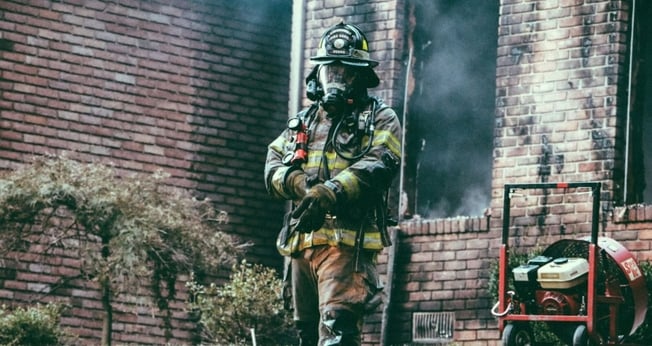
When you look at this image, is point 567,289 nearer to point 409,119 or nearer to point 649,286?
point 649,286

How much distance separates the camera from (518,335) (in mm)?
11125

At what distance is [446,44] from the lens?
14.9 meters

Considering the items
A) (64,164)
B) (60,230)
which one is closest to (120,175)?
(60,230)

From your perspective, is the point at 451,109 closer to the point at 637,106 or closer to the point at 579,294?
the point at 637,106

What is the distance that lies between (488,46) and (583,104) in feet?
7.68


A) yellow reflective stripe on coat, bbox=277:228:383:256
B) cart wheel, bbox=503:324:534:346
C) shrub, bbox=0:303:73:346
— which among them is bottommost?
shrub, bbox=0:303:73:346

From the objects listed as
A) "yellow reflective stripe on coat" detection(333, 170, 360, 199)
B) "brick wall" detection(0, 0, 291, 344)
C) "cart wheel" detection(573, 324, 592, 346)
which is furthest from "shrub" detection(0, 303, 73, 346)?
"yellow reflective stripe on coat" detection(333, 170, 360, 199)

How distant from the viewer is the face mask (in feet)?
27.8

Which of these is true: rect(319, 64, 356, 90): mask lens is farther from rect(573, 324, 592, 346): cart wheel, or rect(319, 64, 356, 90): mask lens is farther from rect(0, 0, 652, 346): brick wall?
rect(0, 0, 652, 346): brick wall

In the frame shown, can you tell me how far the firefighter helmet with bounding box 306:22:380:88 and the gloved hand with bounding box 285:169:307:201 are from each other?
63cm

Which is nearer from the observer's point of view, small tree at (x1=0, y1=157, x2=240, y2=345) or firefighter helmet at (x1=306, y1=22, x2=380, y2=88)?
firefighter helmet at (x1=306, y1=22, x2=380, y2=88)

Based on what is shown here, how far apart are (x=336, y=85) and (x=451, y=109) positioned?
22.1ft

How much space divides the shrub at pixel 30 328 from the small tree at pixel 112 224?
44 cm

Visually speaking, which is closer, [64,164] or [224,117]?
[64,164]
